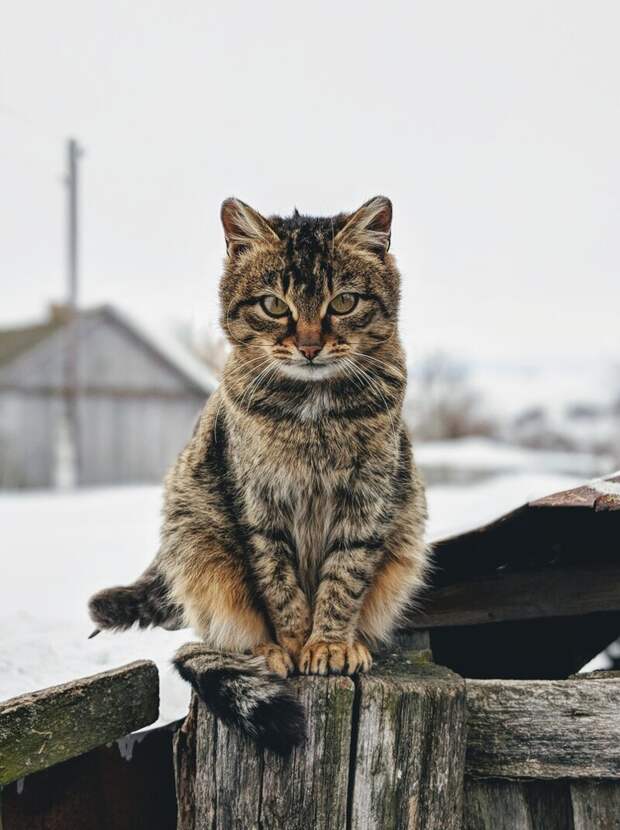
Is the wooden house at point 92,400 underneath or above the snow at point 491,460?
above

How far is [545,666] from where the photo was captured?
2.55m

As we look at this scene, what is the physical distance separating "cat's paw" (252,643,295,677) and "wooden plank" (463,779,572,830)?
0.53 m

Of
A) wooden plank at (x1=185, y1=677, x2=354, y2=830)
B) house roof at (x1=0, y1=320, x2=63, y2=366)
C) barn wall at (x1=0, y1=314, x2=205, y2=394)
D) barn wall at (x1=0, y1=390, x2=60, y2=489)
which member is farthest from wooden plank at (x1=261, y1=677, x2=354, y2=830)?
house roof at (x1=0, y1=320, x2=63, y2=366)

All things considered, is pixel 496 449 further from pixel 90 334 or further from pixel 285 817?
Answer: pixel 285 817

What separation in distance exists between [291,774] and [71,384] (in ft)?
31.0

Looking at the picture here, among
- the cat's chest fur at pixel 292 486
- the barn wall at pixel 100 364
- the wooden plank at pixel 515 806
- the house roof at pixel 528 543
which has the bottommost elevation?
the wooden plank at pixel 515 806

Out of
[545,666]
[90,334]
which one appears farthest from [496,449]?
[545,666]

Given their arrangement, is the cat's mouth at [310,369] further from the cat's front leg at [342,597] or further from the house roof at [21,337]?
the house roof at [21,337]

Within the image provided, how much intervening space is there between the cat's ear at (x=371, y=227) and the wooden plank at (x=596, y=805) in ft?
4.63

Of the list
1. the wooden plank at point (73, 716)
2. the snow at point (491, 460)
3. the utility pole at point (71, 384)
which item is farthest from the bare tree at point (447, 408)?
the wooden plank at point (73, 716)

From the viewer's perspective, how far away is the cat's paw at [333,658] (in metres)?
1.72

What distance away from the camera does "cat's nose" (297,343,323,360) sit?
169cm

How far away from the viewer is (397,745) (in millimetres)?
1562

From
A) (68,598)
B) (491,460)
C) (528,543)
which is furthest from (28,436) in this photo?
(528,543)
